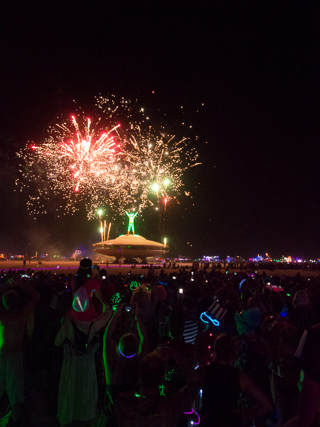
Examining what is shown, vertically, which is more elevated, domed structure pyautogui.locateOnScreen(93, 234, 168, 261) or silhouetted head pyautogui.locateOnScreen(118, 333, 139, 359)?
domed structure pyautogui.locateOnScreen(93, 234, 168, 261)

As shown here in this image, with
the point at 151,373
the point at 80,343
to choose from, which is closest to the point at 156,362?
the point at 151,373

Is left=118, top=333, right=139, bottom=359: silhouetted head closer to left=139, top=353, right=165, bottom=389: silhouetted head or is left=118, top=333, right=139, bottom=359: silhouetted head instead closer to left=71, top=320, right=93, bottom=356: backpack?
left=71, top=320, right=93, bottom=356: backpack

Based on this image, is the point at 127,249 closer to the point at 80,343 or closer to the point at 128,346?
the point at 80,343

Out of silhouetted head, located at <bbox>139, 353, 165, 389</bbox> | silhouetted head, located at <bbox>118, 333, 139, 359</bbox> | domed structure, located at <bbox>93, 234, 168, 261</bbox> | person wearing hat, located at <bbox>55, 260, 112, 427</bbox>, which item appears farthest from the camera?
domed structure, located at <bbox>93, 234, 168, 261</bbox>

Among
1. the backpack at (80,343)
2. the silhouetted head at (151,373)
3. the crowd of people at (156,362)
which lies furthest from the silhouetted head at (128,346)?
the silhouetted head at (151,373)

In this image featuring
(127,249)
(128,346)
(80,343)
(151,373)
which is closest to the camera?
(151,373)

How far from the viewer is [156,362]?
297 cm

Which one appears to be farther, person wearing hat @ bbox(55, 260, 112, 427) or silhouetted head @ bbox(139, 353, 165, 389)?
person wearing hat @ bbox(55, 260, 112, 427)

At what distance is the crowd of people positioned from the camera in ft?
9.70

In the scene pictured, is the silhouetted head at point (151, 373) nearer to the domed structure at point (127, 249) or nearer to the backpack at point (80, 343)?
the backpack at point (80, 343)

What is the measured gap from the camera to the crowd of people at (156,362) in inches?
116

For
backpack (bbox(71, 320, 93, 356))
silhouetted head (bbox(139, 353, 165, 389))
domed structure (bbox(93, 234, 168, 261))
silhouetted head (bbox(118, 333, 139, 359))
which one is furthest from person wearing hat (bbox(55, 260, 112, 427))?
domed structure (bbox(93, 234, 168, 261))

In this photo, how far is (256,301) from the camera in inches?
278

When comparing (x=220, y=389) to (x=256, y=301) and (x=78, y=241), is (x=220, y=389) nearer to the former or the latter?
(x=256, y=301)
